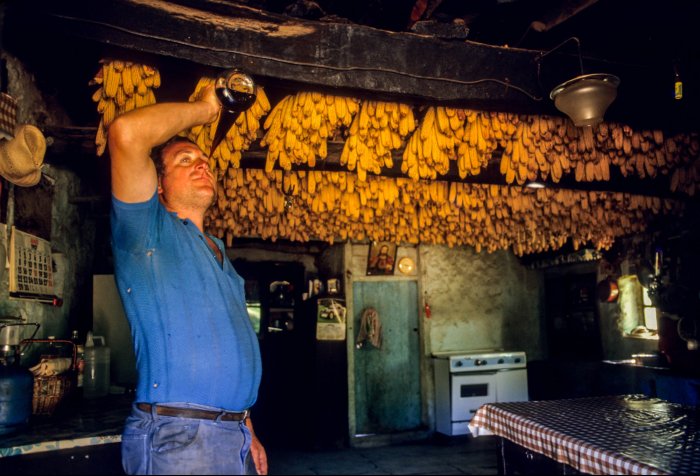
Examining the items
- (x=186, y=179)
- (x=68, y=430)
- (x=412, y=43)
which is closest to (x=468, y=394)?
(x=412, y=43)

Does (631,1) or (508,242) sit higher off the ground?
(631,1)

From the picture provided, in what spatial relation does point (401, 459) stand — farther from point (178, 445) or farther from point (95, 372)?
point (178, 445)

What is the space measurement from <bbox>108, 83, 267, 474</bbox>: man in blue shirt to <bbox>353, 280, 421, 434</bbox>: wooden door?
6.90 m

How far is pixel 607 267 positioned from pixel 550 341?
2173 mm

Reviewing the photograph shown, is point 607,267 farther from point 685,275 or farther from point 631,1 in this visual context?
point 631,1

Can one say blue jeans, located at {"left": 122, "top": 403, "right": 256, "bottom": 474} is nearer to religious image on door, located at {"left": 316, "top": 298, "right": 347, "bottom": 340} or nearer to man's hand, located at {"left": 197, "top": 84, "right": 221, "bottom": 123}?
man's hand, located at {"left": 197, "top": 84, "right": 221, "bottom": 123}

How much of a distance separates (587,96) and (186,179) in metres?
2.46

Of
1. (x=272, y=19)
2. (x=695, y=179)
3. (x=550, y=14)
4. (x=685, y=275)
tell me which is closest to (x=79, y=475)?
(x=272, y=19)

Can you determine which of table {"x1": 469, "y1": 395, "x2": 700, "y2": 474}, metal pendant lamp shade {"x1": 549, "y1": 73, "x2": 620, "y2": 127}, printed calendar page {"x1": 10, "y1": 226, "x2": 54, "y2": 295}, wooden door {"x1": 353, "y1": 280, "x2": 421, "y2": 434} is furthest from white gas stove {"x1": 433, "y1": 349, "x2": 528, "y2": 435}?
printed calendar page {"x1": 10, "y1": 226, "x2": 54, "y2": 295}

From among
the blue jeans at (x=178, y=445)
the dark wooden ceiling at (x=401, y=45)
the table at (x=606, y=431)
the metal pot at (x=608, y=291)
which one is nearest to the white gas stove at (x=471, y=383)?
the metal pot at (x=608, y=291)

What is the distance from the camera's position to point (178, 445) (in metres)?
1.79

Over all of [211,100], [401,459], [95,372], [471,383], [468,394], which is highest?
[211,100]

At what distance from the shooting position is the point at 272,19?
301 cm

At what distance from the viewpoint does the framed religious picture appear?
891 cm
